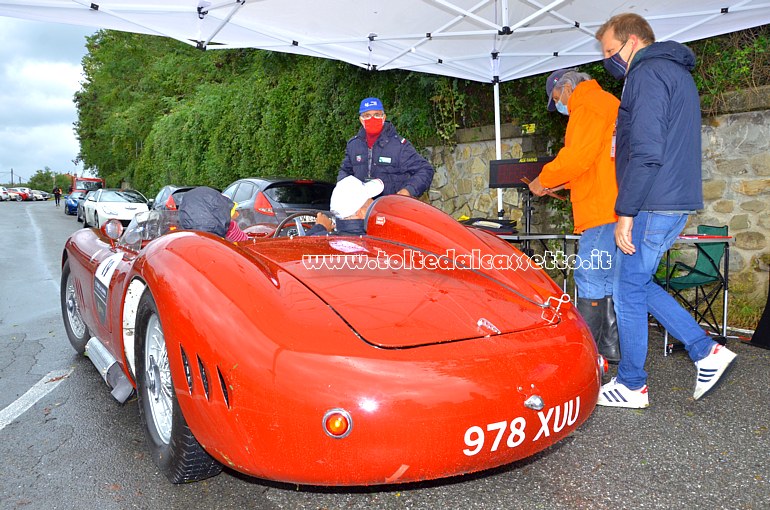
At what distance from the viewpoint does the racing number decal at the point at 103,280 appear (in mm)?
3021

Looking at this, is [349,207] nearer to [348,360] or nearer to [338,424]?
[348,360]

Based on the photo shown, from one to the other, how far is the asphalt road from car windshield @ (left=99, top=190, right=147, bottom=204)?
15673 mm

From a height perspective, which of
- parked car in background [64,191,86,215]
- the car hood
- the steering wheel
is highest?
the steering wheel

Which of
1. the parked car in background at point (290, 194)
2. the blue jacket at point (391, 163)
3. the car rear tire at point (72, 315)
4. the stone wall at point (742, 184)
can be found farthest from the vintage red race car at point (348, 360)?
the parked car in background at point (290, 194)

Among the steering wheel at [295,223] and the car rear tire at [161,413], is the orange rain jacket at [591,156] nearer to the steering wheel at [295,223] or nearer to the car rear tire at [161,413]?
the steering wheel at [295,223]

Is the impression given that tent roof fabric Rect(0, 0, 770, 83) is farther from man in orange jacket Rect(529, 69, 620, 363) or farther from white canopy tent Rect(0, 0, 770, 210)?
man in orange jacket Rect(529, 69, 620, 363)

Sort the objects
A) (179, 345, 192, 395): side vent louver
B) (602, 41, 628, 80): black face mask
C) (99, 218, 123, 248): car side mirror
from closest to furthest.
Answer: (179, 345, 192, 395): side vent louver < (602, 41, 628, 80): black face mask < (99, 218, 123, 248): car side mirror

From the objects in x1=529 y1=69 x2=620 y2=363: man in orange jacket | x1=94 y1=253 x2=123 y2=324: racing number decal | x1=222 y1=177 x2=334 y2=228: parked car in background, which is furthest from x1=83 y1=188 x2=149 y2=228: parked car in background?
x1=529 y1=69 x2=620 y2=363: man in orange jacket

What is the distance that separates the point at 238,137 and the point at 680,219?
569 inches

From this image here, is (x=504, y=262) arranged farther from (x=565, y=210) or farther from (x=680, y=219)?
(x=565, y=210)

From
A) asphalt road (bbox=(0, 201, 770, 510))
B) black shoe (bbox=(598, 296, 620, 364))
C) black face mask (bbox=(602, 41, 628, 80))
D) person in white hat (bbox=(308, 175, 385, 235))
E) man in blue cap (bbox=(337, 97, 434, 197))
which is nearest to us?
asphalt road (bbox=(0, 201, 770, 510))

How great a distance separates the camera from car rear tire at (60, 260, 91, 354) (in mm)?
4078

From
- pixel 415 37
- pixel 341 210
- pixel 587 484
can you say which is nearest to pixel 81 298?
pixel 341 210

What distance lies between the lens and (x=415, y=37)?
6246mm
